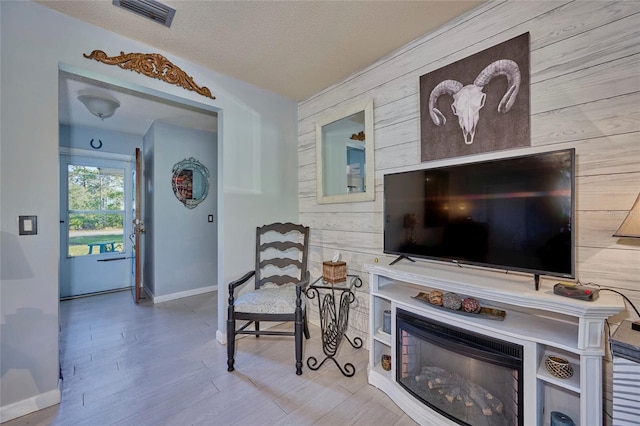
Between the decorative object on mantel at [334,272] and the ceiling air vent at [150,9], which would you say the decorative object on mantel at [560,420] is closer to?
the decorative object on mantel at [334,272]

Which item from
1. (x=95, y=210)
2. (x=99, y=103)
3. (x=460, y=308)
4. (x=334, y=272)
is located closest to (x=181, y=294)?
(x=95, y=210)

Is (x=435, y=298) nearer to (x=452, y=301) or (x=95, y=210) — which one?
(x=452, y=301)

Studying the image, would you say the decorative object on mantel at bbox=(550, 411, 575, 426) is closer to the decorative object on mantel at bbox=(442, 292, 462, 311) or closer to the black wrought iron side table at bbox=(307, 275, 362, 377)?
the decorative object on mantel at bbox=(442, 292, 462, 311)

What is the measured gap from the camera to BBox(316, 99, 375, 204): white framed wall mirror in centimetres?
237

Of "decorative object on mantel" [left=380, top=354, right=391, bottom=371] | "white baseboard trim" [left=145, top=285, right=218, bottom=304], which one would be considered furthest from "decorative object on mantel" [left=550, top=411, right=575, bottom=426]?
"white baseboard trim" [left=145, top=285, right=218, bottom=304]

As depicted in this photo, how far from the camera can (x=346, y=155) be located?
265 centimetres

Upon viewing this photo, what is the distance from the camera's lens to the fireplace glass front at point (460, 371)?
1.29 metres

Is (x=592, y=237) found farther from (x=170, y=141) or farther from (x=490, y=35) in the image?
(x=170, y=141)

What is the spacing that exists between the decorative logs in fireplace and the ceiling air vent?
2860mm

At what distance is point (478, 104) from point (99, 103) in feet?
11.9

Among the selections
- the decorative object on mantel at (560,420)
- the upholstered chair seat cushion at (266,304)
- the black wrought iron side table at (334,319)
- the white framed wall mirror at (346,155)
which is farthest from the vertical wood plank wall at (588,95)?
the upholstered chair seat cushion at (266,304)

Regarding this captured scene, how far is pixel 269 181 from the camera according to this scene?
115 inches

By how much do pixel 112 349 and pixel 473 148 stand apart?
3.40m

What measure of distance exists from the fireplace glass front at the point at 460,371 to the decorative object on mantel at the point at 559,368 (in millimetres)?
136
